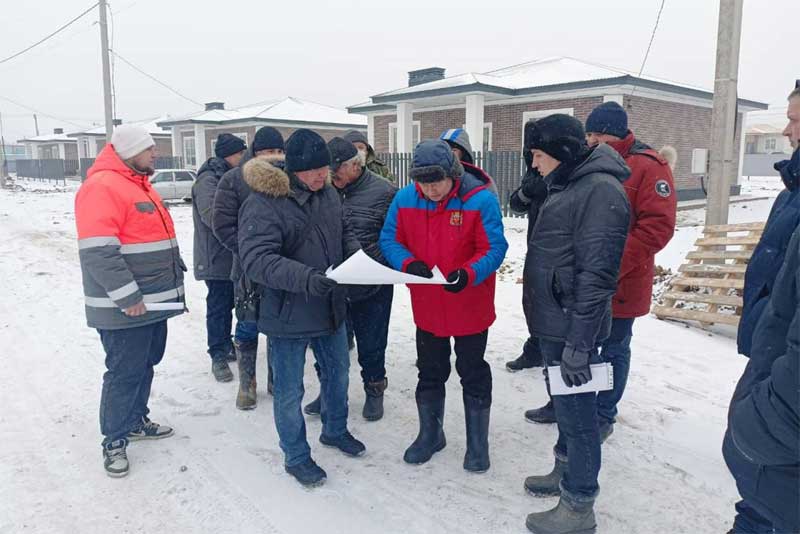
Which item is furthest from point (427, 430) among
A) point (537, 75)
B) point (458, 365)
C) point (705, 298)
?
point (537, 75)

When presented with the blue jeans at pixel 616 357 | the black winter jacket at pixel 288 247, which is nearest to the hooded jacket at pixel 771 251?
the blue jeans at pixel 616 357

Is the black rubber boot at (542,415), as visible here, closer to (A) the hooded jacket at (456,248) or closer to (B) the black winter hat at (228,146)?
(A) the hooded jacket at (456,248)

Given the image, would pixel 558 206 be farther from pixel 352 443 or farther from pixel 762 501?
pixel 352 443

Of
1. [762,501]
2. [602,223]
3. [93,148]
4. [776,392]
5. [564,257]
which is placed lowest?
[762,501]

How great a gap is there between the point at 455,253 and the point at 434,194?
35 cm

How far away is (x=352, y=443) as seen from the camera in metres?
3.48

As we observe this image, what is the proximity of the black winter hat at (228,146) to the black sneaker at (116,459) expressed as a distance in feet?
7.80

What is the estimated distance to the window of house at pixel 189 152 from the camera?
33969 mm

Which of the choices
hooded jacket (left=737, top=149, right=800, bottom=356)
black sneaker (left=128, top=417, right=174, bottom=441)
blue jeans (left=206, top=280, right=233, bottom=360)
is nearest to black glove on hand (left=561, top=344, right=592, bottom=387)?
hooded jacket (left=737, top=149, right=800, bottom=356)

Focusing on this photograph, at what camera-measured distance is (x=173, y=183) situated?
75.6 ft

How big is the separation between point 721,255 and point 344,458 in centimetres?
519

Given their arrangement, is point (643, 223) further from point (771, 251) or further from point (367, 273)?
point (367, 273)

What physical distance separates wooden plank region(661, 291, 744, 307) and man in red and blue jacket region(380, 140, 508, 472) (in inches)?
150

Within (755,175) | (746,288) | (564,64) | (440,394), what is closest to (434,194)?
(440,394)
